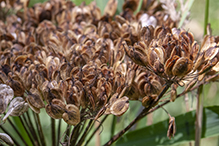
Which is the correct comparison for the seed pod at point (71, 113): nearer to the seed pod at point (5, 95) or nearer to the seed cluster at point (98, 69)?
the seed cluster at point (98, 69)

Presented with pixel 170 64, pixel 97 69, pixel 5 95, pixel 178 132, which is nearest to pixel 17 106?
pixel 5 95

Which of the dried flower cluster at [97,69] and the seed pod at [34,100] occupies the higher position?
the dried flower cluster at [97,69]

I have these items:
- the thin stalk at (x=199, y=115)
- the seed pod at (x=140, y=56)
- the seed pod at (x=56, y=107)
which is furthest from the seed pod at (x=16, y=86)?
the thin stalk at (x=199, y=115)

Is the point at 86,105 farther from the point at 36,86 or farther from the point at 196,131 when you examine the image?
the point at 196,131

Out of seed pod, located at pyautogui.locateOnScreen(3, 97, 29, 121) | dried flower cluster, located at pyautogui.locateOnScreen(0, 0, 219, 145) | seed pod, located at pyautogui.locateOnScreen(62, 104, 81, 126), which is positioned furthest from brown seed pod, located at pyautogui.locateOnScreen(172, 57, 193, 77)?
seed pod, located at pyautogui.locateOnScreen(3, 97, 29, 121)

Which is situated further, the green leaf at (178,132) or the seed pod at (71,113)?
the green leaf at (178,132)

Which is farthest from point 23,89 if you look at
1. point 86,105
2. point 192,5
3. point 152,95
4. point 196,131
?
point 192,5

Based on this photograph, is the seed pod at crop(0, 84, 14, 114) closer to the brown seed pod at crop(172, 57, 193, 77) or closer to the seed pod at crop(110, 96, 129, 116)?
the seed pod at crop(110, 96, 129, 116)

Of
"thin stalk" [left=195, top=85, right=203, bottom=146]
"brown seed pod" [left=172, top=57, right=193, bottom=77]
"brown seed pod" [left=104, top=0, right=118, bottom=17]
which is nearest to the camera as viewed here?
"brown seed pod" [left=172, top=57, right=193, bottom=77]

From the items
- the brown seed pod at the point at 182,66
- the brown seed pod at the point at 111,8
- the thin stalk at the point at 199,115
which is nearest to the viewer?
the brown seed pod at the point at 182,66
